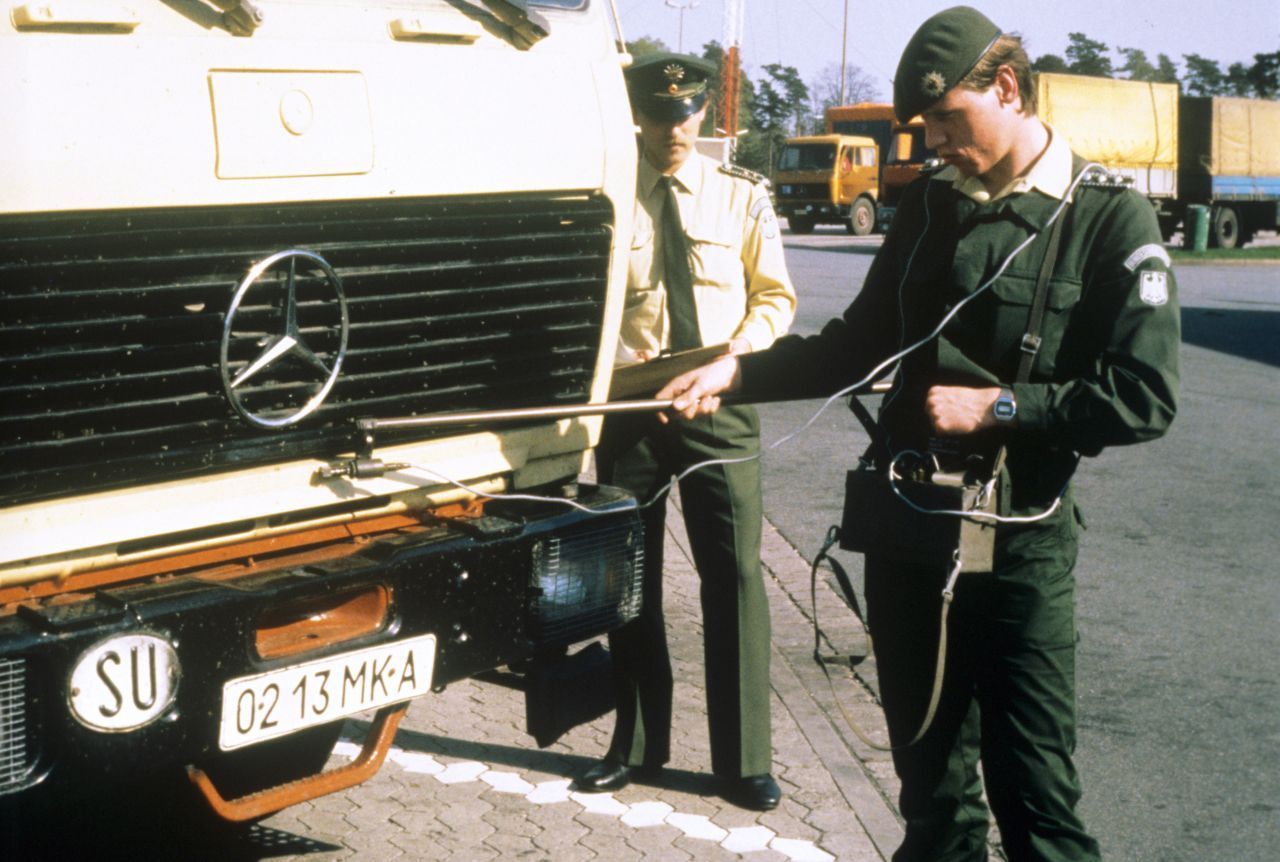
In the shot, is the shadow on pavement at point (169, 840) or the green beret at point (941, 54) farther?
the shadow on pavement at point (169, 840)

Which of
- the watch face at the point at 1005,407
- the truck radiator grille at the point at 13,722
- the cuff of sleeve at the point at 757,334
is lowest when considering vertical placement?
the truck radiator grille at the point at 13,722

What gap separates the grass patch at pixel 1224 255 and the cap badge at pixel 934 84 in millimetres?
28807

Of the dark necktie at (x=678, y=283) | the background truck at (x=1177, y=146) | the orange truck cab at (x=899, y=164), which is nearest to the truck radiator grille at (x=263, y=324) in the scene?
the dark necktie at (x=678, y=283)

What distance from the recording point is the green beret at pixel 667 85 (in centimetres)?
447

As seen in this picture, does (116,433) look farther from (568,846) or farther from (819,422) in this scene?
(819,422)

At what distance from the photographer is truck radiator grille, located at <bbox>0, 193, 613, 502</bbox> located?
2.94m

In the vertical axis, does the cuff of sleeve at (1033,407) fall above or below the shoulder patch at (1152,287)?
below

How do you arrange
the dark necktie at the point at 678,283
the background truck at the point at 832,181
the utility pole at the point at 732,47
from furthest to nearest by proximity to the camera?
1. the background truck at the point at 832,181
2. the utility pole at the point at 732,47
3. the dark necktie at the point at 678,283

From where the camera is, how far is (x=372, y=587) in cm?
342

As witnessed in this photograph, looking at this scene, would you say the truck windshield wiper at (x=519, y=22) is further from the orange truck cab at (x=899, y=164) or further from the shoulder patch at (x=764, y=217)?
the orange truck cab at (x=899, y=164)

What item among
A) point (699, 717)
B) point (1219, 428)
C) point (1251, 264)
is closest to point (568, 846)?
point (699, 717)

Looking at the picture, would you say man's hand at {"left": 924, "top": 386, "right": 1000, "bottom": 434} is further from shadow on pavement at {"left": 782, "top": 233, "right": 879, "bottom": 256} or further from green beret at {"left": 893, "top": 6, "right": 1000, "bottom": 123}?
shadow on pavement at {"left": 782, "top": 233, "right": 879, "bottom": 256}

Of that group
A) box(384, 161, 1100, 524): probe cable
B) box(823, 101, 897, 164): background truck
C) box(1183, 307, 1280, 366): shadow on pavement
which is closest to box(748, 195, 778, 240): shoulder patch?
box(384, 161, 1100, 524): probe cable

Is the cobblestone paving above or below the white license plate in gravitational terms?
below
